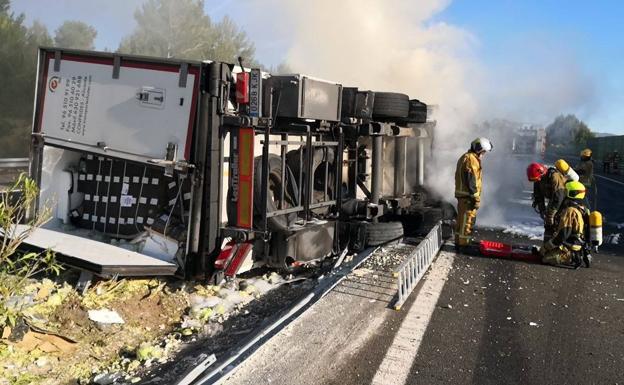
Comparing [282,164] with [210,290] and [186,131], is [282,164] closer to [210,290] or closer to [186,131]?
[186,131]

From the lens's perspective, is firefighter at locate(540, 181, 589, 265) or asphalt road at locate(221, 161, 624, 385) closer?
asphalt road at locate(221, 161, 624, 385)

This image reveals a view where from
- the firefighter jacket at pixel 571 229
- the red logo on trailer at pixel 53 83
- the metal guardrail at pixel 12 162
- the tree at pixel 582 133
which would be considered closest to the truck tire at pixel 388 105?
the firefighter jacket at pixel 571 229

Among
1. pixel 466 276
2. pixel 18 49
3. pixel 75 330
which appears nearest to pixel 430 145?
pixel 466 276

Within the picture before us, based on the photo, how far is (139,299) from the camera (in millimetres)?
4629

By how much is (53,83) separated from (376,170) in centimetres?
381

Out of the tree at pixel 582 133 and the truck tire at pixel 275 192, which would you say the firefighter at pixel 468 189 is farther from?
the tree at pixel 582 133

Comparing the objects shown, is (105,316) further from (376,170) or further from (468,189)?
(468,189)

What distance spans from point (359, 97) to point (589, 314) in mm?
3396

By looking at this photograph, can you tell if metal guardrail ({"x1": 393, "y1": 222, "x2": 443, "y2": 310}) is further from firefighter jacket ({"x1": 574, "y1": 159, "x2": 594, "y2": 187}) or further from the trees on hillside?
the trees on hillside

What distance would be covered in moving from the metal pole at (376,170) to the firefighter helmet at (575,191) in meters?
2.36

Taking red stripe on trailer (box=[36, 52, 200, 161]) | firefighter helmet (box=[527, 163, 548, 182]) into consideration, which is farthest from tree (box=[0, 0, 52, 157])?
firefighter helmet (box=[527, 163, 548, 182])

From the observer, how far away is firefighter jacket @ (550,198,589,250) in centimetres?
641

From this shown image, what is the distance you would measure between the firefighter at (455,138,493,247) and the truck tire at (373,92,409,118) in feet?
3.54

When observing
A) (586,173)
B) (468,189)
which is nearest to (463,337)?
(468,189)
